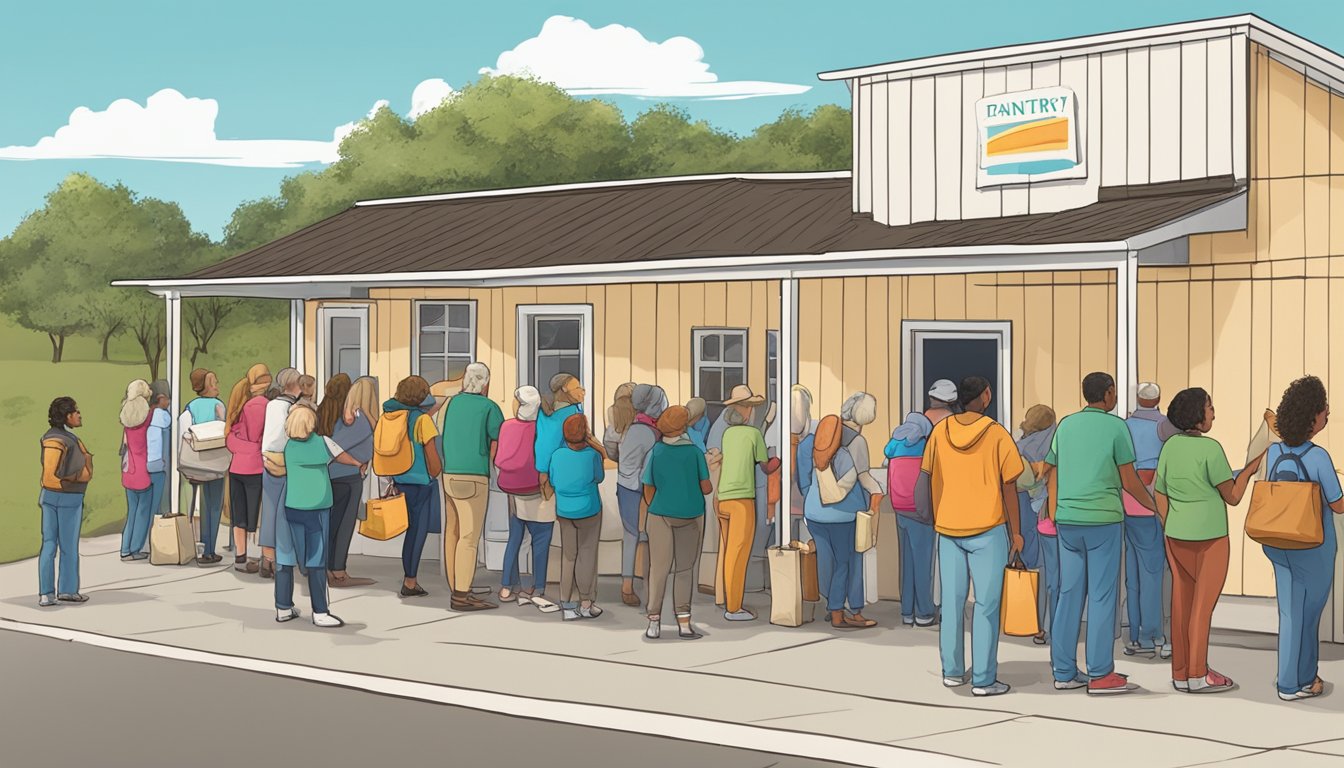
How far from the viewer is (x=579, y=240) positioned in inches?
617

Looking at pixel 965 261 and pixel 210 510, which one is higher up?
pixel 965 261

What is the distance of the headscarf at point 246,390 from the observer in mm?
14156

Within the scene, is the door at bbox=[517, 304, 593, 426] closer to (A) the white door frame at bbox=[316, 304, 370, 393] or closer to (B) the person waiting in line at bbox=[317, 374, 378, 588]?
(A) the white door frame at bbox=[316, 304, 370, 393]

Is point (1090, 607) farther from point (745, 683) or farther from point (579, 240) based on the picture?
point (579, 240)

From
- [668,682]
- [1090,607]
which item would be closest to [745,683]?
[668,682]

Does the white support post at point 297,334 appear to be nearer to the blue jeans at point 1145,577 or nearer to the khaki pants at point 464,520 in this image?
the khaki pants at point 464,520

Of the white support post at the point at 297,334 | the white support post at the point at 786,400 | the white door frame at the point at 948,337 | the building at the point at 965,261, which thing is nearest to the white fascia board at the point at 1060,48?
the building at the point at 965,261

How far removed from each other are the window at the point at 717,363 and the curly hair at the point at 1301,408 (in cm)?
658

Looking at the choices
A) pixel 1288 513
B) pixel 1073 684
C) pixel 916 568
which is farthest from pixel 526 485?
pixel 1288 513

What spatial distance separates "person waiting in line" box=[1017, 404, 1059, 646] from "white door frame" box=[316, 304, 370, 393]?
811 cm

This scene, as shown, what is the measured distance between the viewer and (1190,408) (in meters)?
9.33

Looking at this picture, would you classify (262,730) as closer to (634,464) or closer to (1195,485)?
(634,464)

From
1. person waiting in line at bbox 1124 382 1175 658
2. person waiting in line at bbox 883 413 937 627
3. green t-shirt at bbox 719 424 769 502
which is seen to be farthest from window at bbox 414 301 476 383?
person waiting in line at bbox 1124 382 1175 658

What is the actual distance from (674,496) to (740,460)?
817 millimetres
